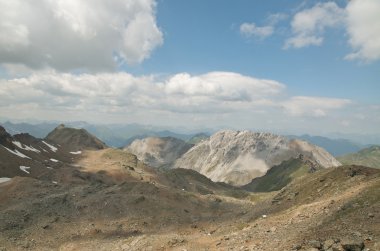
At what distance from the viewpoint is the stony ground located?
29.8m

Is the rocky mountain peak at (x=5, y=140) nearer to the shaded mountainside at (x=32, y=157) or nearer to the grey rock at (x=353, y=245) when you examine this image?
the shaded mountainside at (x=32, y=157)

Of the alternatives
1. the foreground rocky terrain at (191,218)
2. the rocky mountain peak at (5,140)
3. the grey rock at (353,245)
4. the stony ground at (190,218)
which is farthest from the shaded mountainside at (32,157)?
the grey rock at (353,245)

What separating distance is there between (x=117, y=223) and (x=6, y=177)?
64.5 metres

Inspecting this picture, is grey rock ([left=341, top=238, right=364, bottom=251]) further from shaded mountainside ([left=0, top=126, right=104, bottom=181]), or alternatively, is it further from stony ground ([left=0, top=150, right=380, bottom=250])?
shaded mountainside ([left=0, top=126, right=104, bottom=181])

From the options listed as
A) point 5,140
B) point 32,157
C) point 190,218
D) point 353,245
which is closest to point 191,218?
point 190,218

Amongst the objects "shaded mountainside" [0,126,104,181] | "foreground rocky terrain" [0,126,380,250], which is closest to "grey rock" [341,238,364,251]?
"foreground rocky terrain" [0,126,380,250]

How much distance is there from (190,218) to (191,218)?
0.60 ft

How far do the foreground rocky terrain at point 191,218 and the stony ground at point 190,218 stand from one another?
9cm

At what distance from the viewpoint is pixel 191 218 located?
60500 mm

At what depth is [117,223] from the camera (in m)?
56.5

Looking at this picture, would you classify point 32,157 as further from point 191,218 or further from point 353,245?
point 353,245

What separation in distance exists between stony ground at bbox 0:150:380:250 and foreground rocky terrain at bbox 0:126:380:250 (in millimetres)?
86

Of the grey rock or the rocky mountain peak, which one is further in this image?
the rocky mountain peak

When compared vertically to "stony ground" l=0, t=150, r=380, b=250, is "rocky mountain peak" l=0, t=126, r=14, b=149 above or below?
above
